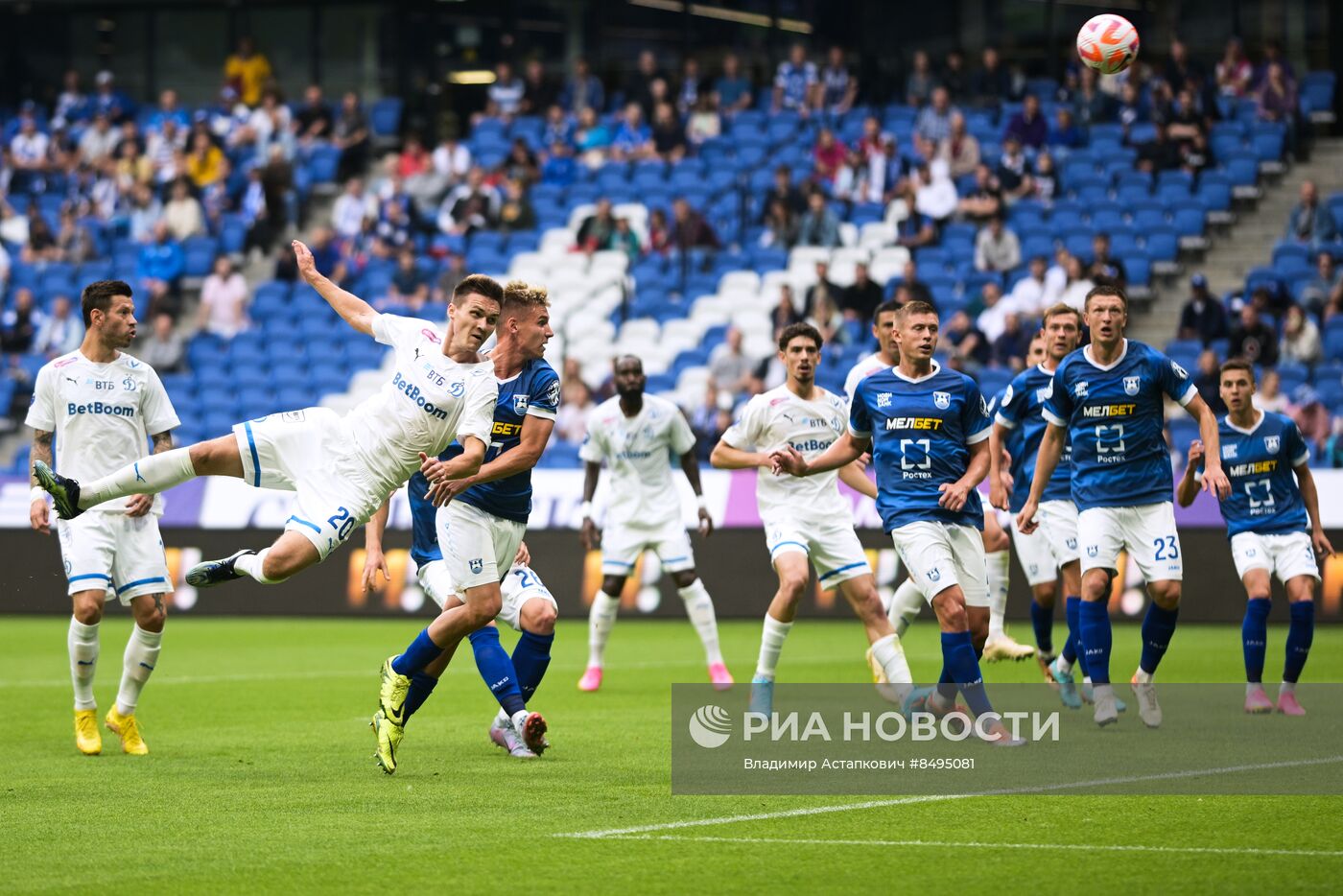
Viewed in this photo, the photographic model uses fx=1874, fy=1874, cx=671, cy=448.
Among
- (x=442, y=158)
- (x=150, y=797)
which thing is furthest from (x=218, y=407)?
(x=150, y=797)

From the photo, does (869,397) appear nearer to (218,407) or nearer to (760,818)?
(760,818)

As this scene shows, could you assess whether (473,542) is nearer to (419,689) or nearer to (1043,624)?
(419,689)

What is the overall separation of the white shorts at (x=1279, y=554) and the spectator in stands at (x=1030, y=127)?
15.8 meters

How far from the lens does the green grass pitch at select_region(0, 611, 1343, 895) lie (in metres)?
6.64

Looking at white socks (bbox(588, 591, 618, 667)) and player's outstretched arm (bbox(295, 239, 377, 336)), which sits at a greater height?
player's outstretched arm (bbox(295, 239, 377, 336))

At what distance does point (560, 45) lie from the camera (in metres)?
35.1

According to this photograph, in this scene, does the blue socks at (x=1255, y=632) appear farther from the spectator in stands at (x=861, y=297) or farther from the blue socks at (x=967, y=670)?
the spectator in stands at (x=861, y=297)

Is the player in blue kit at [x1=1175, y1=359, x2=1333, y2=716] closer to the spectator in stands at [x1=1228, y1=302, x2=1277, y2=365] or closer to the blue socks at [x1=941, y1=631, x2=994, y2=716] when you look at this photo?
the blue socks at [x1=941, y1=631, x2=994, y2=716]

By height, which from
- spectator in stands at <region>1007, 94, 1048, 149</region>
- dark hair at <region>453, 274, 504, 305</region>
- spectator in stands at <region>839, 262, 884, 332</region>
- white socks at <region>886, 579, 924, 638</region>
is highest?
spectator in stands at <region>1007, 94, 1048, 149</region>

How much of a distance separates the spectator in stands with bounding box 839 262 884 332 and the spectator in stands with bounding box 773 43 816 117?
228 inches

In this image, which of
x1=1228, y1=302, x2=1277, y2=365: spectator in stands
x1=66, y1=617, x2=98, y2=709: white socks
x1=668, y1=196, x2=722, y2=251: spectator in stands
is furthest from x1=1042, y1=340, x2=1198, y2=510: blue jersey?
x1=668, y1=196, x2=722, y2=251: spectator in stands

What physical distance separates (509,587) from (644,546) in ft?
14.5

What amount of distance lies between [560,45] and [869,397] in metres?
25.5


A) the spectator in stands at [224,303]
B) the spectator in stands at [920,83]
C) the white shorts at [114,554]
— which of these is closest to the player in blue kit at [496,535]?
the white shorts at [114,554]
